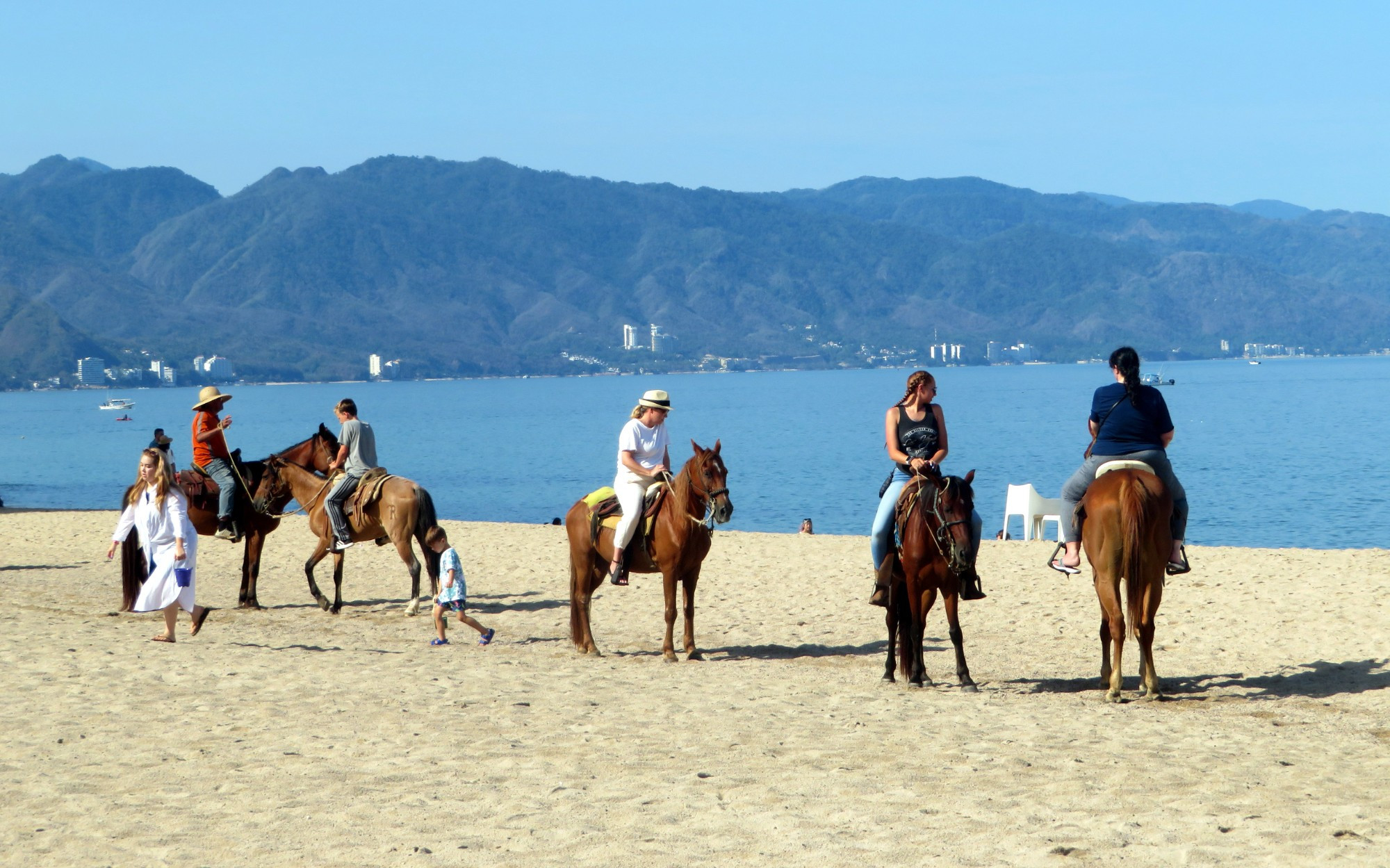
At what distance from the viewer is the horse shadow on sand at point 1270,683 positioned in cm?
1151

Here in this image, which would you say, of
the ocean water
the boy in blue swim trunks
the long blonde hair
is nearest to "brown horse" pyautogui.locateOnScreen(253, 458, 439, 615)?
the boy in blue swim trunks

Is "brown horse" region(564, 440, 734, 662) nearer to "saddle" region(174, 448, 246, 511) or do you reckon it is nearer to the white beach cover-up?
the white beach cover-up

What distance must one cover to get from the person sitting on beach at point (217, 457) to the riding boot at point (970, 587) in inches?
391

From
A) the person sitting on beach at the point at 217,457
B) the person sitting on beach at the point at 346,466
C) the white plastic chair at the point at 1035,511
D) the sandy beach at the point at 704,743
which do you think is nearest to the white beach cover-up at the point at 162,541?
the sandy beach at the point at 704,743

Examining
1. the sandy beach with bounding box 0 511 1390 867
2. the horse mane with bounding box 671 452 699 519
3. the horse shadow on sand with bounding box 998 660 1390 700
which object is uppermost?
the horse mane with bounding box 671 452 699 519

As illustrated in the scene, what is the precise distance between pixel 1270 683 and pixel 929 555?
352 cm

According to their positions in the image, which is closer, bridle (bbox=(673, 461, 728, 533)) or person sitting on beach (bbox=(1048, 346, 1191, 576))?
person sitting on beach (bbox=(1048, 346, 1191, 576))

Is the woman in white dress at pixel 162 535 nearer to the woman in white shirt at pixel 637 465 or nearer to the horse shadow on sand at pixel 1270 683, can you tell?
the woman in white shirt at pixel 637 465

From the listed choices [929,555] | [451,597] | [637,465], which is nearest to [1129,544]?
[929,555]

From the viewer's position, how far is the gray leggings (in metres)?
10.7

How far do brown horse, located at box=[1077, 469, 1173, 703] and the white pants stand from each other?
390 cm

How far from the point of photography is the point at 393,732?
29.5 feet

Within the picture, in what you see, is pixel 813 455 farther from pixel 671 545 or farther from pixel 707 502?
pixel 707 502

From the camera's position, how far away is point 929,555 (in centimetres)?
1086
